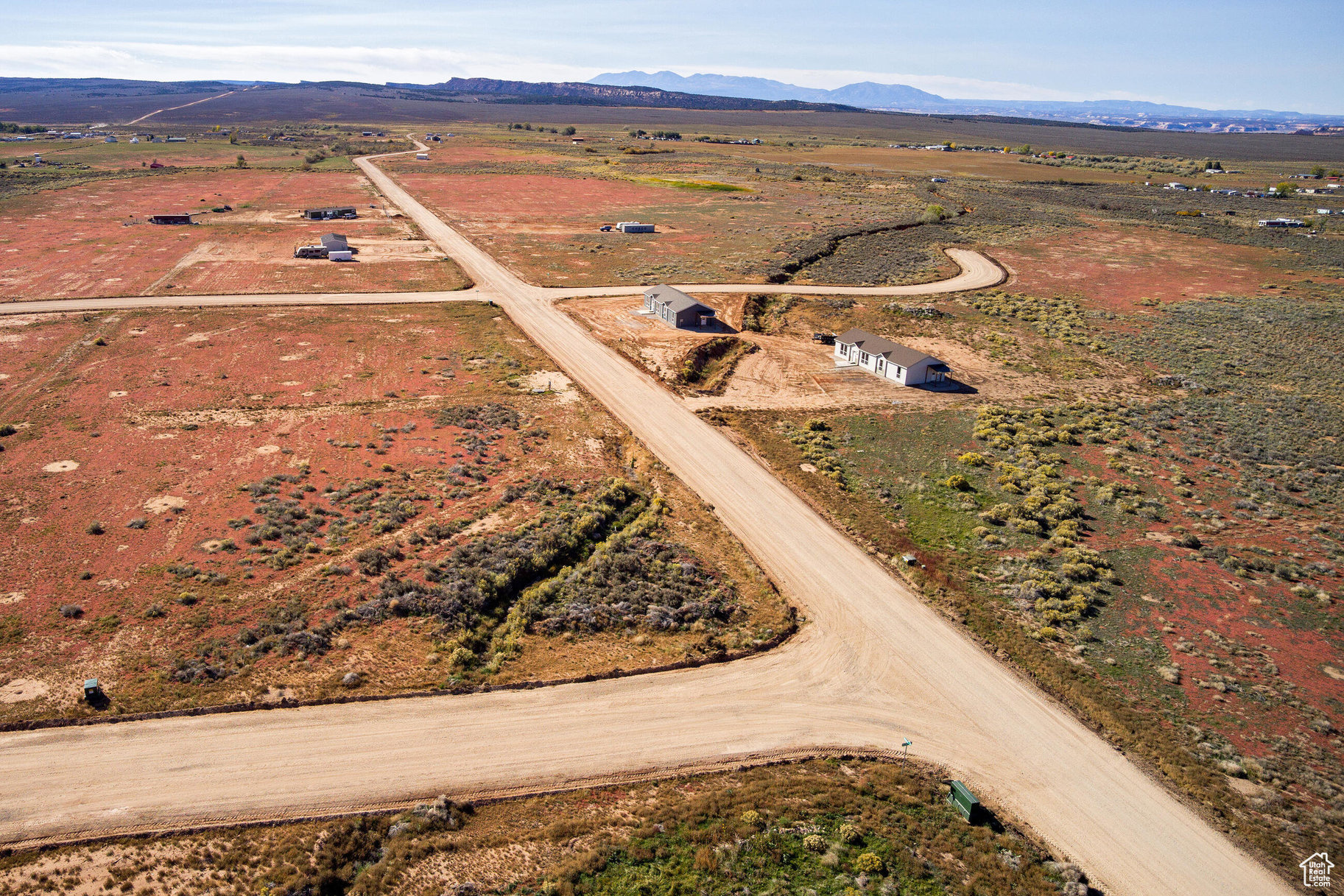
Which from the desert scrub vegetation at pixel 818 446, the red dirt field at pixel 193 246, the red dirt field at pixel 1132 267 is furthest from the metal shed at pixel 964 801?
the red dirt field at pixel 1132 267

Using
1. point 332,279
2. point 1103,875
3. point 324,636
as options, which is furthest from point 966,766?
point 332,279

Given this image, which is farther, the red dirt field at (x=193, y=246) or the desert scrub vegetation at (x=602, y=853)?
the red dirt field at (x=193, y=246)

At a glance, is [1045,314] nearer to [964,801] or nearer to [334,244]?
[964,801]

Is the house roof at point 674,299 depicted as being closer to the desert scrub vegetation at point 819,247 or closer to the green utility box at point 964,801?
the desert scrub vegetation at point 819,247

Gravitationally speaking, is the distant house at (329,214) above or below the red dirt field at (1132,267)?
above

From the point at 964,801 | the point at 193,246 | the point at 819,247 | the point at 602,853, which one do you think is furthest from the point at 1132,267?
the point at 193,246

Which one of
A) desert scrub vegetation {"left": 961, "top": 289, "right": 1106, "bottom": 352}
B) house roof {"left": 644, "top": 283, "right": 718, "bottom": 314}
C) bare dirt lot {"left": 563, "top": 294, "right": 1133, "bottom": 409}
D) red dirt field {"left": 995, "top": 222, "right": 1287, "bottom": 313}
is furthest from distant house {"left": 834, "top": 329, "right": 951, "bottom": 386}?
red dirt field {"left": 995, "top": 222, "right": 1287, "bottom": 313}

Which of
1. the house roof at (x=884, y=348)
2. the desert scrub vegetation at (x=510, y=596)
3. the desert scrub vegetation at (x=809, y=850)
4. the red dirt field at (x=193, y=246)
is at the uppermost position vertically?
the red dirt field at (x=193, y=246)
